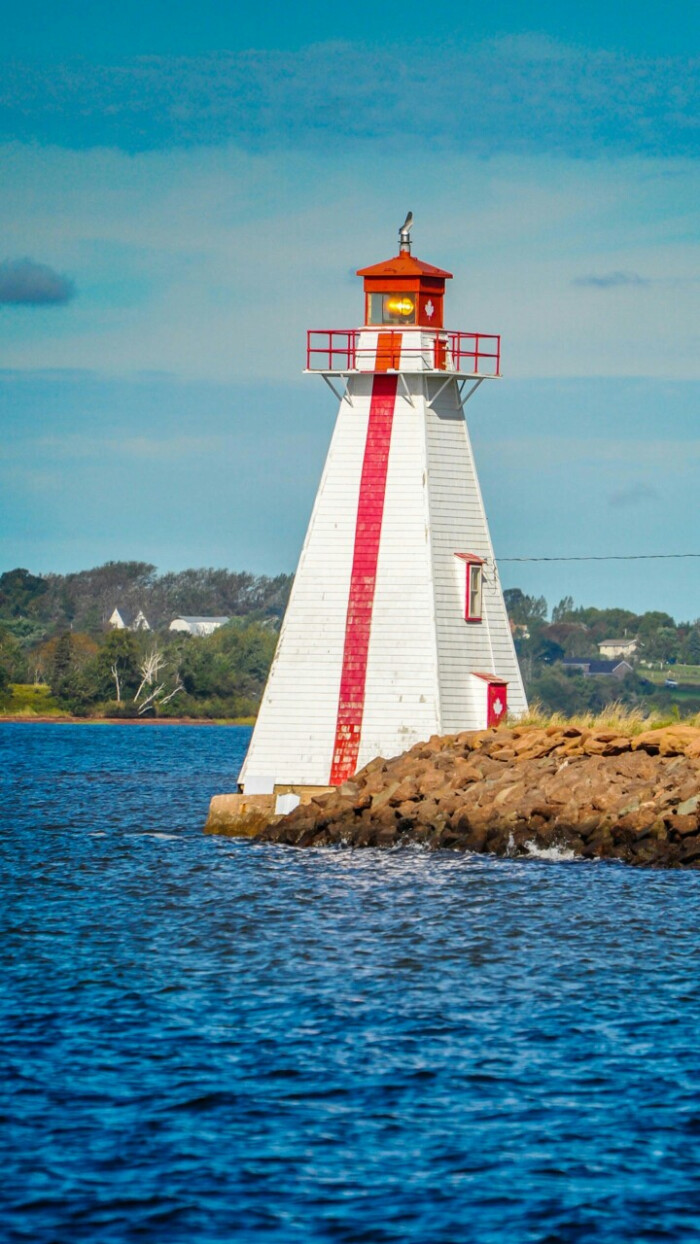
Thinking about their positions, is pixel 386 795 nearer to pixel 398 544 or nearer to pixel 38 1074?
pixel 398 544

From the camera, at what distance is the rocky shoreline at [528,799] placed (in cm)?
2653

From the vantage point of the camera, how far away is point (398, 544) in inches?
1212

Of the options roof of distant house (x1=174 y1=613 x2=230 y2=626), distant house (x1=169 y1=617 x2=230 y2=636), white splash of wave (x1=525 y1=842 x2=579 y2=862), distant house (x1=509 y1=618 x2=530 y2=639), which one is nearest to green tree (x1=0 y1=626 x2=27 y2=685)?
distant house (x1=169 y1=617 x2=230 y2=636)

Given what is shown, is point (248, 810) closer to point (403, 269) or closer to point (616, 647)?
point (403, 269)

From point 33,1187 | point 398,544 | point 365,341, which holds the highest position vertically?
point 365,341

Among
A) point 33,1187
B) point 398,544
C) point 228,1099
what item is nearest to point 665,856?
point 398,544

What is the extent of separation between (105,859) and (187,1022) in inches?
495

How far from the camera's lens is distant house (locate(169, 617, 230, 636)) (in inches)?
5507

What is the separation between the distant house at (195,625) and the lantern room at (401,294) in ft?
351

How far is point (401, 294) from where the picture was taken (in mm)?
32031

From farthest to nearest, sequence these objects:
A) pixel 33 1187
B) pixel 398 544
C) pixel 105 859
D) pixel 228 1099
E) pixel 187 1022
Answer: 1. pixel 398 544
2. pixel 105 859
3. pixel 187 1022
4. pixel 228 1099
5. pixel 33 1187

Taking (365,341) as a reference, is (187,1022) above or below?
below

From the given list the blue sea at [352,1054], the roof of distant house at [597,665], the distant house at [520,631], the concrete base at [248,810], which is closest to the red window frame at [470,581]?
the concrete base at [248,810]

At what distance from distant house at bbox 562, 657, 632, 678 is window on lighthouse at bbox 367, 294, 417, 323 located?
78.9m
